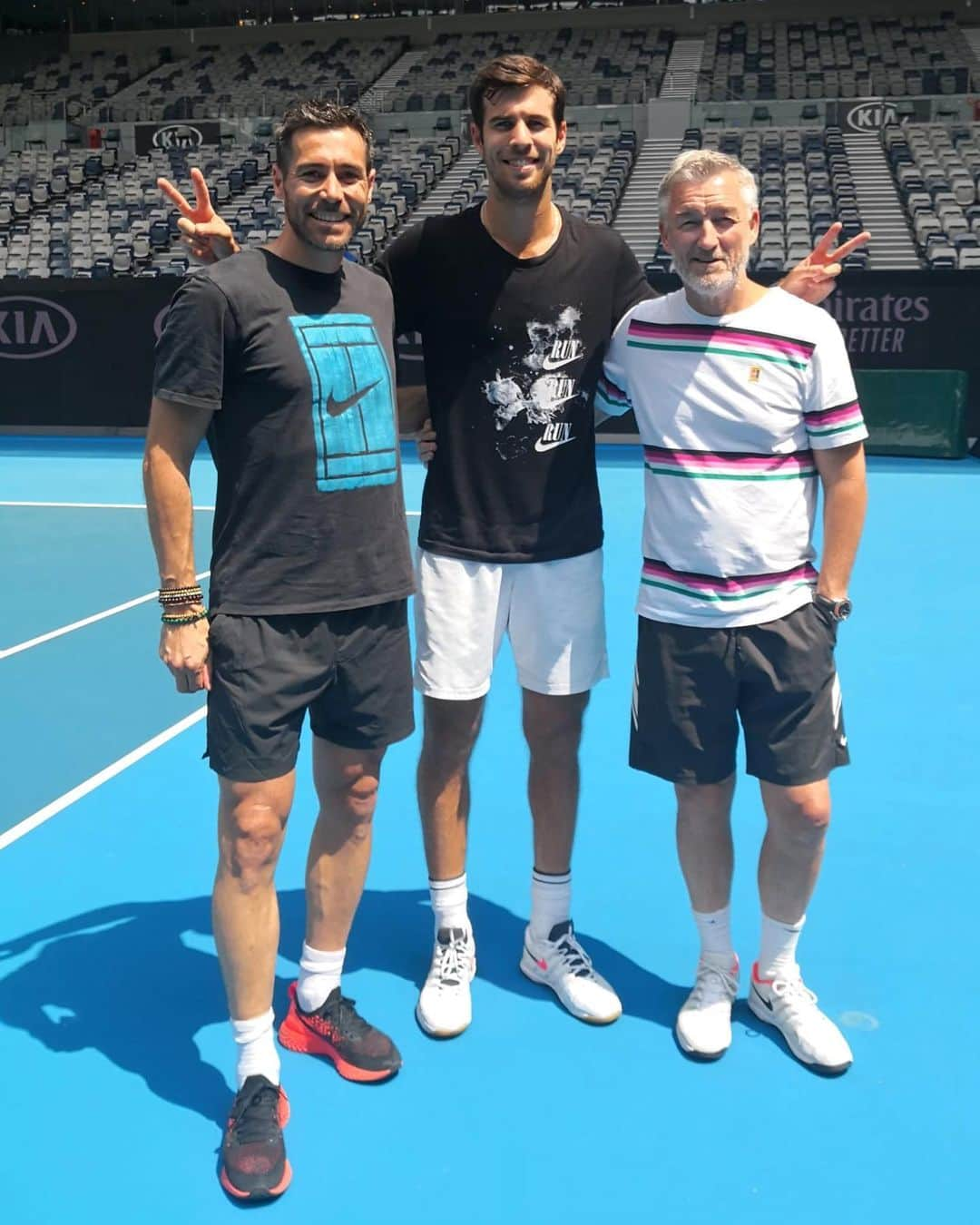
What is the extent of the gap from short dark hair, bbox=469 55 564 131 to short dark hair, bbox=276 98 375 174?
0.41 metres

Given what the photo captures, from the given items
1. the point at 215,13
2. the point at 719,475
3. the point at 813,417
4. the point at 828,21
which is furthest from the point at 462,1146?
the point at 215,13

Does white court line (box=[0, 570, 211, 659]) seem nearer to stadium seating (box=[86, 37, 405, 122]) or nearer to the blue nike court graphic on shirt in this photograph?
the blue nike court graphic on shirt

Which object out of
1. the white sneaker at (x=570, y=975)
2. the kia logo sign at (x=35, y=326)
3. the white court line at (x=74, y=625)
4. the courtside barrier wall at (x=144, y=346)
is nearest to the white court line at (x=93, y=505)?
the white court line at (x=74, y=625)

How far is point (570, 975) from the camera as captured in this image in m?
3.23

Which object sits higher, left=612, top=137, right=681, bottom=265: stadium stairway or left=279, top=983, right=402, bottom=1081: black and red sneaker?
left=612, top=137, right=681, bottom=265: stadium stairway

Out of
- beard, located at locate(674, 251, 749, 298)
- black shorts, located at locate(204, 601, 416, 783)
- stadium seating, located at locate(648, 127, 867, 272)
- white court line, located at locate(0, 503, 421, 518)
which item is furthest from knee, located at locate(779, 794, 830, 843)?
stadium seating, located at locate(648, 127, 867, 272)

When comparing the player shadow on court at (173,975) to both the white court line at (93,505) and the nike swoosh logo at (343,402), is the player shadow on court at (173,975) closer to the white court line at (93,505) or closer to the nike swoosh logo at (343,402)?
the nike swoosh logo at (343,402)

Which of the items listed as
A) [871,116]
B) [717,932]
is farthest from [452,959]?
[871,116]

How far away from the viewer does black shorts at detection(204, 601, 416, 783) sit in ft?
8.73

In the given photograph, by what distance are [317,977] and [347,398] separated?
1.45m

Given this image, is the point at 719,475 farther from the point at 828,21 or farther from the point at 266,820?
the point at 828,21

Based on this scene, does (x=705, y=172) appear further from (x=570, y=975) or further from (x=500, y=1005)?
(x=500, y=1005)

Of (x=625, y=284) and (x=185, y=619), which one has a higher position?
(x=625, y=284)

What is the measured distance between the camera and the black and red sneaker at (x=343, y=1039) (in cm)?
292
